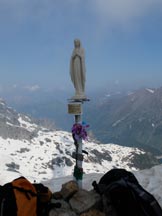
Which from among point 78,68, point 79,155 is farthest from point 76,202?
point 78,68

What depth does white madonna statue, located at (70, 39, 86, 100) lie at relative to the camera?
11648 mm

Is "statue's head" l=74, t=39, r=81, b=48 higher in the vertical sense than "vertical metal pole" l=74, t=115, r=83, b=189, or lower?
higher

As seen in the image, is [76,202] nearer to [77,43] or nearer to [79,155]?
[79,155]

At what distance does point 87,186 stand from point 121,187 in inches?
292

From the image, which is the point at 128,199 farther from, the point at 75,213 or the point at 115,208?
the point at 75,213

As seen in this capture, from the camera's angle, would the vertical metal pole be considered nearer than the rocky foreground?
No

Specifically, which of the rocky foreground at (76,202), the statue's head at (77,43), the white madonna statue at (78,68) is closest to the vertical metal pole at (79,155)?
the white madonna statue at (78,68)

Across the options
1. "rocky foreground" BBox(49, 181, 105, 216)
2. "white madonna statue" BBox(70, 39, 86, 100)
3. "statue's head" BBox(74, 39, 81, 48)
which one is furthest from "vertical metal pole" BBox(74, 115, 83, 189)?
"statue's head" BBox(74, 39, 81, 48)

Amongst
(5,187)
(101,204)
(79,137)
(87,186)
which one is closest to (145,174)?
(87,186)

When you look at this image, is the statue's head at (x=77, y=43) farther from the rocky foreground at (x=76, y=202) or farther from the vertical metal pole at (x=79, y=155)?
the rocky foreground at (x=76, y=202)

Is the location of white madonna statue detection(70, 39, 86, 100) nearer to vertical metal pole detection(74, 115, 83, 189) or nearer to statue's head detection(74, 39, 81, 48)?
statue's head detection(74, 39, 81, 48)

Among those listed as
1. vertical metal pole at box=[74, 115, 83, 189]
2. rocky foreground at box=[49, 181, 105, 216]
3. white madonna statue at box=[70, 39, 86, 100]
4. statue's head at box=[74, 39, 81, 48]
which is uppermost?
statue's head at box=[74, 39, 81, 48]

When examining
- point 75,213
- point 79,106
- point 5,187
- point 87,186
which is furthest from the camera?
point 87,186

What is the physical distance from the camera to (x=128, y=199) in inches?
309
